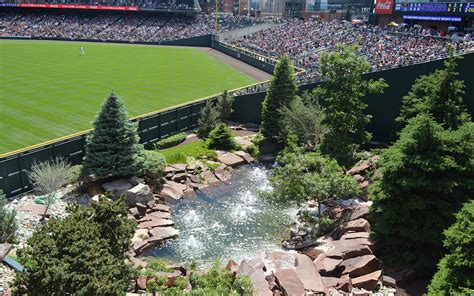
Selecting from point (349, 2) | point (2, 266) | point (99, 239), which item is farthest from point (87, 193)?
point (349, 2)

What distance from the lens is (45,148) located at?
17.5 meters

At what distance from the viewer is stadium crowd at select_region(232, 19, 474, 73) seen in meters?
31.0

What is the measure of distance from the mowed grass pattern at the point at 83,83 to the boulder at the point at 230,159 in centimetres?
695

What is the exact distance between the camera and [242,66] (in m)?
48.4

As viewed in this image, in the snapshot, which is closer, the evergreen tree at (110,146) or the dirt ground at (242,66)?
the evergreen tree at (110,146)

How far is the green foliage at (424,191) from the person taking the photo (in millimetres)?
12242

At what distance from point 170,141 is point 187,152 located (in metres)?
1.61

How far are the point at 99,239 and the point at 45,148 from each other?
378 inches

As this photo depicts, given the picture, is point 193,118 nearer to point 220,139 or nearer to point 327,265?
point 220,139

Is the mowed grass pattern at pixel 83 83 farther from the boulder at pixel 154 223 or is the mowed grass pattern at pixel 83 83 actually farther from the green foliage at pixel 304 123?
the green foliage at pixel 304 123

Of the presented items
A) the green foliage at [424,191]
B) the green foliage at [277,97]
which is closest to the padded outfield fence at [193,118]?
the green foliage at [277,97]

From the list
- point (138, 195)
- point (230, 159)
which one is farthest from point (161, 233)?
point (230, 159)

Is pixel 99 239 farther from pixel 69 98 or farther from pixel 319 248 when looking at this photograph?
Result: pixel 69 98

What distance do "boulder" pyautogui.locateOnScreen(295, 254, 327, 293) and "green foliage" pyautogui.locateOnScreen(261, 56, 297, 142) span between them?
12.8 metres
